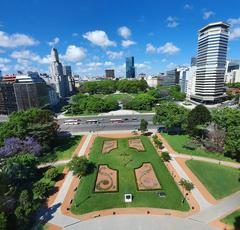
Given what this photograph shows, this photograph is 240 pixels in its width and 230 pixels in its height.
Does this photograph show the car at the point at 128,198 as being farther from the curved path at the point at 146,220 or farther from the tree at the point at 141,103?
the tree at the point at 141,103

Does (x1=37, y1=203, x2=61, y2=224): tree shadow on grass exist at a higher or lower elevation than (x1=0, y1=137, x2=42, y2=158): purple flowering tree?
lower

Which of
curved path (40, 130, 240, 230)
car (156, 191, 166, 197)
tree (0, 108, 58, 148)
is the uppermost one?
tree (0, 108, 58, 148)

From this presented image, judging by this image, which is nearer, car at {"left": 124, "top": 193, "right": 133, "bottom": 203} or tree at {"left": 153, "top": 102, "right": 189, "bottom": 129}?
car at {"left": 124, "top": 193, "right": 133, "bottom": 203}

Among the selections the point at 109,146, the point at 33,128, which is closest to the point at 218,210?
the point at 109,146

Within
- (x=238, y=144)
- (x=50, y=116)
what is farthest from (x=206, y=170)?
(x=50, y=116)

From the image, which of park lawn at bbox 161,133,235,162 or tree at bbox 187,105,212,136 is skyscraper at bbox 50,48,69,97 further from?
tree at bbox 187,105,212,136

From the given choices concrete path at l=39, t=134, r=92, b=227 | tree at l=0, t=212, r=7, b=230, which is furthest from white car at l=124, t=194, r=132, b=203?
tree at l=0, t=212, r=7, b=230

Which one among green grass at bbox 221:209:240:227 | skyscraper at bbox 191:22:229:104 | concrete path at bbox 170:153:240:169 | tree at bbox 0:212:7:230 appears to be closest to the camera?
tree at bbox 0:212:7:230

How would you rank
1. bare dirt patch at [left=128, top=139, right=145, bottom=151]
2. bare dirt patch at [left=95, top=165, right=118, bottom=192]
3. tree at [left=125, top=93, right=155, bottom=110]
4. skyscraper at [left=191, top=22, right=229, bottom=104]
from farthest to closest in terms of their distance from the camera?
tree at [left=125, top=93, right=155, bottom=110] < skyscraper at [left=191, top=22, right=229, bottom=104] < bare dirt patch at [left=128, top=139, right=145, bottom=151] < bare dirt patch at [left=95, top=165, right=118, bottom=192]
